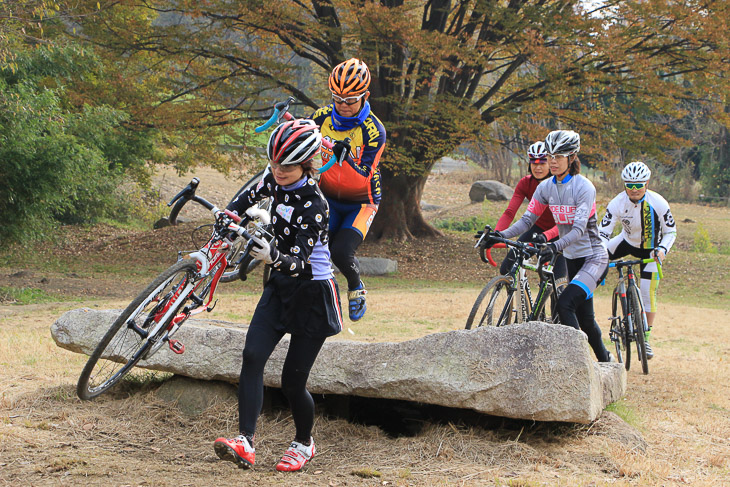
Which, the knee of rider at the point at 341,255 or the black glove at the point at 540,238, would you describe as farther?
the black glove at the point at 540,238

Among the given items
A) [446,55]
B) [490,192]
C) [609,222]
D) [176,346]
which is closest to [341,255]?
[176,346]

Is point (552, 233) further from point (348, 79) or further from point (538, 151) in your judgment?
point (348, 79)

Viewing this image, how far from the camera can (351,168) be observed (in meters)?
5.81

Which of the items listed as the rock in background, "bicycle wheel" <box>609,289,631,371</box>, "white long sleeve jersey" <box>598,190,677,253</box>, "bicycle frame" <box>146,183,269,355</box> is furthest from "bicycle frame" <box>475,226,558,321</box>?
the rock in background

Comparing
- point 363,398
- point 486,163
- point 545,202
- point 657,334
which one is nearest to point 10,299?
point 363,398

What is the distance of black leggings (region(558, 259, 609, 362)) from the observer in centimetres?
624

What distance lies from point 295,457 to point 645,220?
203 inches

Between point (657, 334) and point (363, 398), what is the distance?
6672 mm

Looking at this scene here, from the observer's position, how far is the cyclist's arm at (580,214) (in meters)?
6.18

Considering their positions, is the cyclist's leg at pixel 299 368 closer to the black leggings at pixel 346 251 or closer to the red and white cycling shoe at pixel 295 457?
the red and white cycling shoe at pixel 295 457

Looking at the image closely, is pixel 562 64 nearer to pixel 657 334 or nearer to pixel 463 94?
pixel 463 94

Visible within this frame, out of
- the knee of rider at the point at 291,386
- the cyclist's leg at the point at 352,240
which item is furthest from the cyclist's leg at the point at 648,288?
the knee of rider at the point at 291,386

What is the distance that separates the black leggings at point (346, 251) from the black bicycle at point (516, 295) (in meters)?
1.20

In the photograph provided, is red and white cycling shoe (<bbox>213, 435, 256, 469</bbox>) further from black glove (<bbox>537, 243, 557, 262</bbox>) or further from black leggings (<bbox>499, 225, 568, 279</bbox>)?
black leggings (<bbox>499, 225, 568, 279</bbox>)
